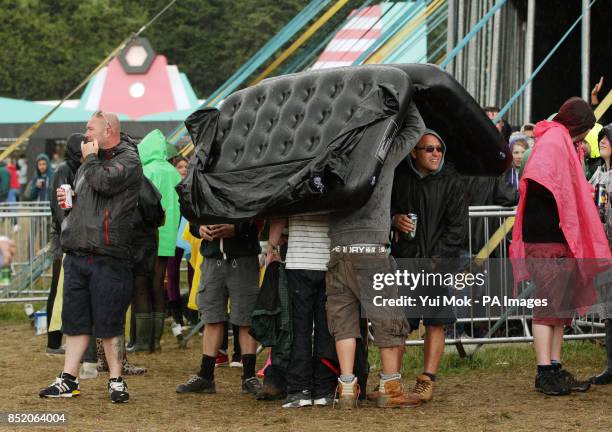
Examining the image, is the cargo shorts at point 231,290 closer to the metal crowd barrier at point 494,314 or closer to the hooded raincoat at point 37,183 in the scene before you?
the metal crowd barrier at point 494,314

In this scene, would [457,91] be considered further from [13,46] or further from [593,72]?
[13,46]

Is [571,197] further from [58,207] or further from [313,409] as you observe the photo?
[58,207]

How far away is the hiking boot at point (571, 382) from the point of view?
757cm

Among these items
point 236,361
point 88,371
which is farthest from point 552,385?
point 88,371

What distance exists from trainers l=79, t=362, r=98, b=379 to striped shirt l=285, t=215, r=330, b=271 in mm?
2304

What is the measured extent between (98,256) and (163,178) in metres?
2.94

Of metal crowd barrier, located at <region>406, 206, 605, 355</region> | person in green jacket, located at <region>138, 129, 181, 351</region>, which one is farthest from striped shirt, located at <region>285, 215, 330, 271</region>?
person in green jacket, located at <region>138, 129, 181, 351</region>

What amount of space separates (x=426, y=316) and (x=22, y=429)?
2.52 m

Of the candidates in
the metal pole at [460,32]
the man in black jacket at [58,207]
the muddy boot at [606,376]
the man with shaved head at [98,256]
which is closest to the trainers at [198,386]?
the man with shaved head at [98,256]

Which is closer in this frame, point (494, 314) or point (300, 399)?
point (300, 399)

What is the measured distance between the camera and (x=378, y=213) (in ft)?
22.9

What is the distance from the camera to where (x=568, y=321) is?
7.71 m

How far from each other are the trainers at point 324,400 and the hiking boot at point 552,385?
135 centimetres

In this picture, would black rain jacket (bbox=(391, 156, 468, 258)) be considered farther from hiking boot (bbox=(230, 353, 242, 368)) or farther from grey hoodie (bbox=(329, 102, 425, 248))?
hiking boot (bbox=(230, 353, 242, 368))
